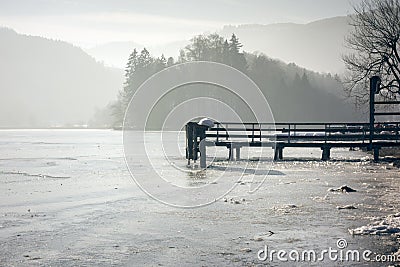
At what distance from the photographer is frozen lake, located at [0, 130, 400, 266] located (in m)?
9.28

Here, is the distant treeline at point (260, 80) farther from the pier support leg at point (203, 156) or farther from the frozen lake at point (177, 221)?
the frozen lake at point (177, 221)

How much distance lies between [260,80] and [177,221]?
99.9 m

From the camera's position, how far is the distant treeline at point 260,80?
10656 centimetres

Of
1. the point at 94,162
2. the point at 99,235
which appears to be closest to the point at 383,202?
the point at 99,235

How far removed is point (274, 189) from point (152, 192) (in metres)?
4.17

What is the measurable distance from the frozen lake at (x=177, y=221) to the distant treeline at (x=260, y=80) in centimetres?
8140

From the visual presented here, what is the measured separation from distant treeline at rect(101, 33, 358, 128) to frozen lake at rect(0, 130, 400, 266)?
81403mm

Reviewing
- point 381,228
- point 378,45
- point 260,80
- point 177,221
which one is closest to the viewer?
point 381,228

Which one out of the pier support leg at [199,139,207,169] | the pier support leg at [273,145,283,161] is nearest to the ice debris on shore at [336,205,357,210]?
the pier support leg at [199,139,207,169]

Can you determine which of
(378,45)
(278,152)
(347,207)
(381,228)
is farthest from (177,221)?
(378,45)

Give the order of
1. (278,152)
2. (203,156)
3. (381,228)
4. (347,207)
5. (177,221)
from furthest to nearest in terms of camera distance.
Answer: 1. (278,152)
2. (203,156)
3. (347,207)
4. (177,221)
5. (381,228)

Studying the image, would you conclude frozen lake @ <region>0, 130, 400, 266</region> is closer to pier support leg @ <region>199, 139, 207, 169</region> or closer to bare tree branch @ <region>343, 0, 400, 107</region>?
pier support leg @ <region>199, 139, 207, 169</region>

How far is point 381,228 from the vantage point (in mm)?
10797

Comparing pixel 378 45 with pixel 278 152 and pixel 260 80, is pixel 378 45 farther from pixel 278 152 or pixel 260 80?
pixel 260 80
